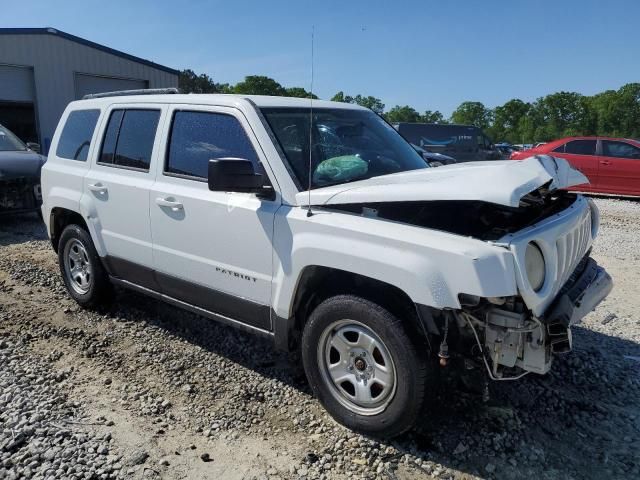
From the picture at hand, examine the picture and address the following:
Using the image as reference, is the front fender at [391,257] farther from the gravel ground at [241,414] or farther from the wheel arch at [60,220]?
the wheel arch at [60,220]

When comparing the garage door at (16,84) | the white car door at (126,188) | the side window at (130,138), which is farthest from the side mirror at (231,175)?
the garage door at (16,84)

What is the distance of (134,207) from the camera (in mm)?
4227

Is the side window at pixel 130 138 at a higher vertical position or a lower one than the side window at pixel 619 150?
higher

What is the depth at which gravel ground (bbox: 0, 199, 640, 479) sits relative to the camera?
2891 millimetres

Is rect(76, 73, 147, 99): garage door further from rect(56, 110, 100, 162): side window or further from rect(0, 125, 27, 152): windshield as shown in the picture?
rect(56, 110, 100, 162): side window

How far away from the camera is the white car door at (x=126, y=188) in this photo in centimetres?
420

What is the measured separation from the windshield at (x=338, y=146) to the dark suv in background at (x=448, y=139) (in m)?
16.8

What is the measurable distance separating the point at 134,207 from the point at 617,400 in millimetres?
3728

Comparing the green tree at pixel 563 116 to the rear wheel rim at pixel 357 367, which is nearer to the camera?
the rear wheel rim at pixel 357 367

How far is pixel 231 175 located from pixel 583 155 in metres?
13.2

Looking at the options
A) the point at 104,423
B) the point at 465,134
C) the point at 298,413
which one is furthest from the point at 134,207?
the point at 465,134

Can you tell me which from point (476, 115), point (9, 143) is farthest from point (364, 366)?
point (476, 115)

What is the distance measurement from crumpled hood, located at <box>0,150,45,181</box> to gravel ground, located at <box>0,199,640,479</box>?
15.9 ft

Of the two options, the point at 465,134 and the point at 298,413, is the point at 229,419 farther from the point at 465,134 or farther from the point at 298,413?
the point at 465,134
